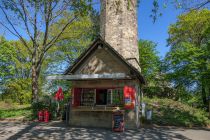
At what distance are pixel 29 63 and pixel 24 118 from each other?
1804 centimetres

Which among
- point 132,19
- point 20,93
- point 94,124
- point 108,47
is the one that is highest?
point 132,19

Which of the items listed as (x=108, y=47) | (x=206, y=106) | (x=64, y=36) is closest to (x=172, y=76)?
(x=206, y=106)

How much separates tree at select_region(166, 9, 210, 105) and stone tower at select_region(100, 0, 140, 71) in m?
5.30

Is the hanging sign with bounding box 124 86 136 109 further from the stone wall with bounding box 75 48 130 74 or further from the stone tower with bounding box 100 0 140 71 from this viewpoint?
the stone tower with bounding box 100 0 140 71

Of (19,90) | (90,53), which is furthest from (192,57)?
(19,90)

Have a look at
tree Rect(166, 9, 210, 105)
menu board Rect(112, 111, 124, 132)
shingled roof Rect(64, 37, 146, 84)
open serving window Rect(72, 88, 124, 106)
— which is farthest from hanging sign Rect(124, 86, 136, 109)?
tree Rect(166, 9, 210, 105)

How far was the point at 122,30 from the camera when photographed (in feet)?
60.6

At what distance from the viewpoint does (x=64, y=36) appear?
28.2 metres

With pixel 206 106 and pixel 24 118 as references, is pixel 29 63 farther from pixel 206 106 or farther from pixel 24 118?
pixel 206 106

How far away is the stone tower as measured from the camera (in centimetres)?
1827

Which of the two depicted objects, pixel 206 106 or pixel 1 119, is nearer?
pixel 1 119

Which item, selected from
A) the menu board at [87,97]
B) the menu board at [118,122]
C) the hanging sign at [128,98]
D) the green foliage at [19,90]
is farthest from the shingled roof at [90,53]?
the green foliage at [19,90]

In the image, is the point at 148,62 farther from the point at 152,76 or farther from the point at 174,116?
the point at 174,116

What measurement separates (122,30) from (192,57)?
8.48 m
